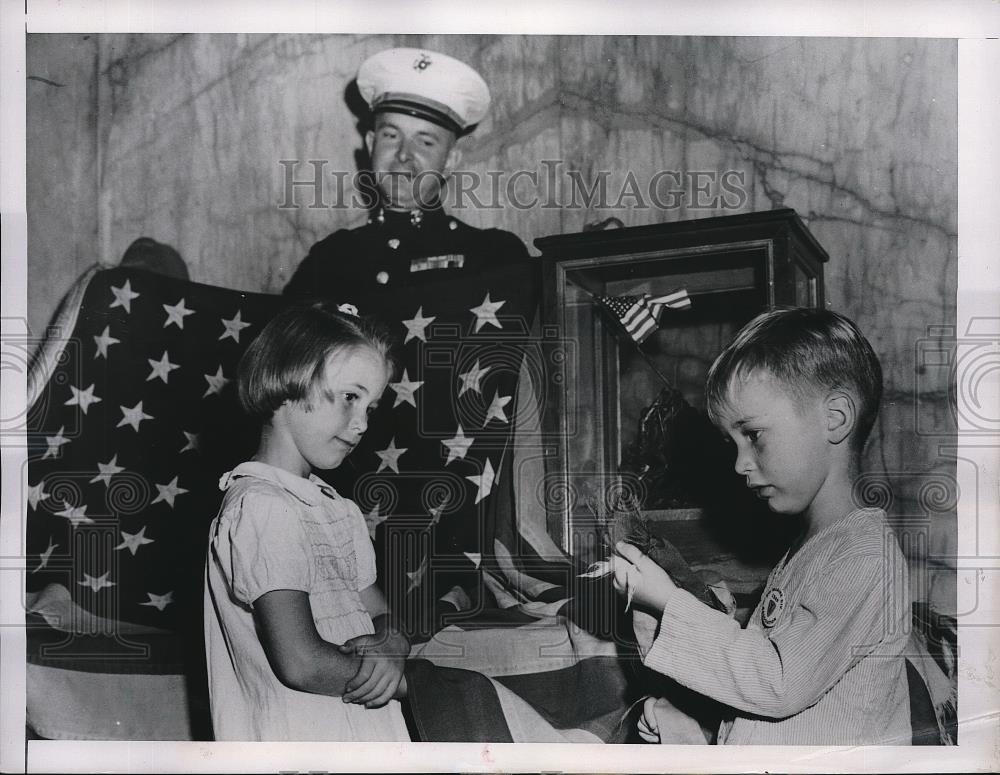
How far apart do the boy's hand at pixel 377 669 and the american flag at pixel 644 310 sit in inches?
47.0

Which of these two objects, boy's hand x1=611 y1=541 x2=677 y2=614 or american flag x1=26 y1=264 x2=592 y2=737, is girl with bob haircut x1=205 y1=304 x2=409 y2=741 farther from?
boy's hand x1=611 y1=541 x2=677 y2=614

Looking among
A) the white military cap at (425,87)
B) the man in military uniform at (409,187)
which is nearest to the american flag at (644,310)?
the man in military uniform at (409,187)

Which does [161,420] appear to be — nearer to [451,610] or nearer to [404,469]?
[404,469]

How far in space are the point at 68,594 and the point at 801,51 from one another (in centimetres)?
288

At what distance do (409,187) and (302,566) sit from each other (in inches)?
48.3

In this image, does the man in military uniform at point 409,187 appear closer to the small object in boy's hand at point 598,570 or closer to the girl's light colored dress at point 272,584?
the girl's light colored dress at point 272,584

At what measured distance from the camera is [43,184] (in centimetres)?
366

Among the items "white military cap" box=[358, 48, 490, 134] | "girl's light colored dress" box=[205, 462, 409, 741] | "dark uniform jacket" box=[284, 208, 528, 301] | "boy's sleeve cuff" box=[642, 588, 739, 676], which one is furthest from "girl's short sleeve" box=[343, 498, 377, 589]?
"white military cap" box=[358, 48, 490, 134]

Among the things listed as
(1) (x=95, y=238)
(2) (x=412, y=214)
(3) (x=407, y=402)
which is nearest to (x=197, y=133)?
(1) (x=95, y=238)

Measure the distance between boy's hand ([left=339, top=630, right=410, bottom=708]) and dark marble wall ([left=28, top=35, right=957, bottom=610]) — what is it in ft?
3.80

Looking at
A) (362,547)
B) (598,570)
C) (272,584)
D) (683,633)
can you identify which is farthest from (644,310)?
(272,584)

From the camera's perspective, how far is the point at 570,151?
3.57 meters

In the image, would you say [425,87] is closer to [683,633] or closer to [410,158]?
[410,158]

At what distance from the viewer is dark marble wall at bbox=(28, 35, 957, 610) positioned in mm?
3508
